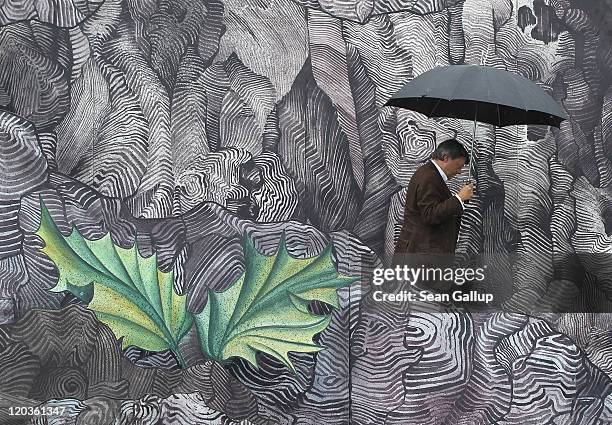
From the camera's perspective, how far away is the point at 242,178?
6551 millimetres

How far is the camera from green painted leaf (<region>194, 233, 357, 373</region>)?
6.43 metres

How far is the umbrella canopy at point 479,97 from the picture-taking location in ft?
18.2

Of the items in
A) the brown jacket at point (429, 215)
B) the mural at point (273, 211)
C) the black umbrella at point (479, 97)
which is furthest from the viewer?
the mural at point (273, 211)

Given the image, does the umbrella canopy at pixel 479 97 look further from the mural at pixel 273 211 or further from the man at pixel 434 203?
the mural at pixel 273 211

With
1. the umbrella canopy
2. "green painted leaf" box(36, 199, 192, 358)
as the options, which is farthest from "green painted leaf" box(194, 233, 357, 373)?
the umbrella canopy

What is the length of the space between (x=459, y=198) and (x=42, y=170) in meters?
3.00

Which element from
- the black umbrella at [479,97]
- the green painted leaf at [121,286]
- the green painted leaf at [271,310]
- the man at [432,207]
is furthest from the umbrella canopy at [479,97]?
the green painted leaf at [121,286]

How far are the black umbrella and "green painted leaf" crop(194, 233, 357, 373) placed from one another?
135 centimetres

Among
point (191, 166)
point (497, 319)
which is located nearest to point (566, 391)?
point (497, 319)

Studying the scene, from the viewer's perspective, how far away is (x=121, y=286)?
643 cm

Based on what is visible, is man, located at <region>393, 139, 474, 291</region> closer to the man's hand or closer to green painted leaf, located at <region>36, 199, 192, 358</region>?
the man's hand

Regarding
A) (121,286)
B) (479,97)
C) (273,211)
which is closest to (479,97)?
(479,97)

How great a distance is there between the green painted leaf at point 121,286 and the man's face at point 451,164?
2104 millimetres

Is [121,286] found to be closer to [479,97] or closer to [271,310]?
[271,310]
